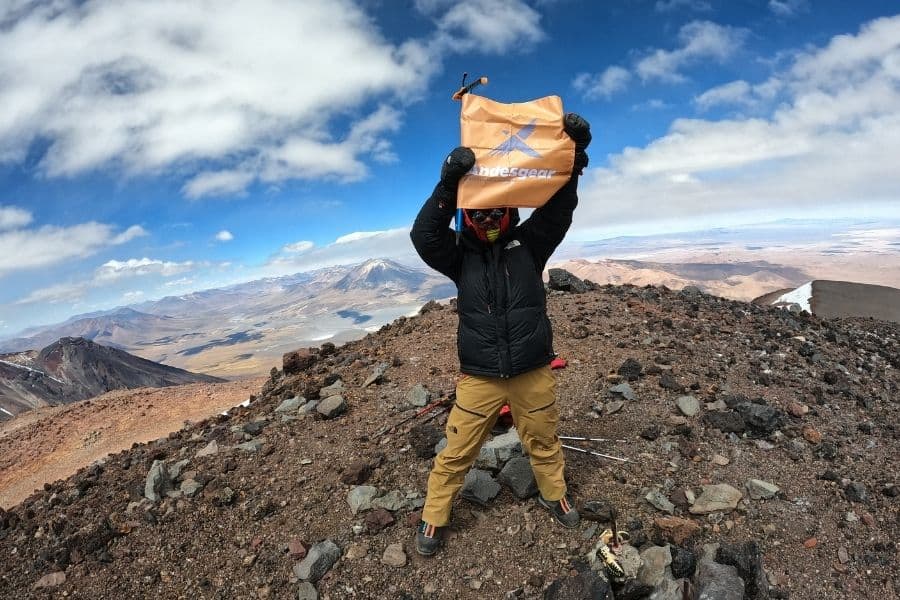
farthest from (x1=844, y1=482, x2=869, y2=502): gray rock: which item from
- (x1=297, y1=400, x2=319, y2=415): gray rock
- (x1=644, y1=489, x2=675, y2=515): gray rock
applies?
(x1=297, y1=400, x2=319, y2=415): gray rock

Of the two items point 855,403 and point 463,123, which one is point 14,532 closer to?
point 463,123

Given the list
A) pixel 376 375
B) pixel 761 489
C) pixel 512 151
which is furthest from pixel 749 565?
pixel 376 375

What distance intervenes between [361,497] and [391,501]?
0.32 metres

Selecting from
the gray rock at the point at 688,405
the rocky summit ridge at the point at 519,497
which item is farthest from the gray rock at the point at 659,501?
the gray rock at the point at 688,405

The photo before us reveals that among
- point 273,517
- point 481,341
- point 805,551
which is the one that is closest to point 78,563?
point 273,517

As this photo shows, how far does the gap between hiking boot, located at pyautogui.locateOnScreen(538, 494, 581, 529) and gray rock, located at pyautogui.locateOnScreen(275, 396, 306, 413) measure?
415 cm

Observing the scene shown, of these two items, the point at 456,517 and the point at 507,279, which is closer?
the point at 507,279

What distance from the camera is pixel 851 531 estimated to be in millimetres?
4023

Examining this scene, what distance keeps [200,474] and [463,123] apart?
4.93m

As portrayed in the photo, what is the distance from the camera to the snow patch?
1439cm

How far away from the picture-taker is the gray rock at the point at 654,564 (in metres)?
3.52

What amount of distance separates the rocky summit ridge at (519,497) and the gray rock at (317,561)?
0.01 metres

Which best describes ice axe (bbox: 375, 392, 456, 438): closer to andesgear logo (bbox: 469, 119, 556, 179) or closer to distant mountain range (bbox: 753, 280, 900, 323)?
andesgear logo (bbox: 469, 119, 556, 179)

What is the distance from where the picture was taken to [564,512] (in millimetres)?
4113
